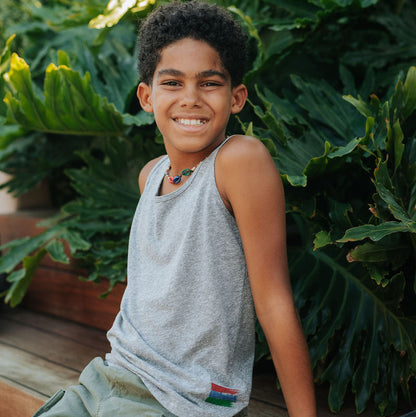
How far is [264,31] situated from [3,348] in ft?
5.67

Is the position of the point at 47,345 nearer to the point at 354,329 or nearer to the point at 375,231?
the point at 354,329

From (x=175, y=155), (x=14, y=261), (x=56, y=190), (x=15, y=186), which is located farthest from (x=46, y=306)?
(x=175, y=155)

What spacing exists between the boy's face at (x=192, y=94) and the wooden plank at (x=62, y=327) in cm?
131

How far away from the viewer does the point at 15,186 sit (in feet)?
9.95

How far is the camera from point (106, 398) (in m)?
1.17

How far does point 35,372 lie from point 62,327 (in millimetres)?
516

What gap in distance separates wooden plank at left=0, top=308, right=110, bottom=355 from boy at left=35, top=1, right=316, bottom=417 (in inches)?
43.4

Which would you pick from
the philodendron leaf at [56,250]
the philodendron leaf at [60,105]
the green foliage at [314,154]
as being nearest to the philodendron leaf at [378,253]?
the green foliage at [314,154]

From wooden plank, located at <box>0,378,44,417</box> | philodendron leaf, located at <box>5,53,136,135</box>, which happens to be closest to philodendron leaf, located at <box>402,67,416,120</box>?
philodendron leaf, located at <box>5,53,136,135</box>

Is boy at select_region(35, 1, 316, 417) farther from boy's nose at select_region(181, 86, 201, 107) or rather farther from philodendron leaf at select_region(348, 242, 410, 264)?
philodendron leaf at select_region(348, 242, 410, 264)

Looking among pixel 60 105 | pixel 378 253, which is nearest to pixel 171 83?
pixel 378 253

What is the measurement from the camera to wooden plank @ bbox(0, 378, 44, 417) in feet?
5.94

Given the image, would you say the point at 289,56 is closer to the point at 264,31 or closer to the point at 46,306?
the point at 264,31

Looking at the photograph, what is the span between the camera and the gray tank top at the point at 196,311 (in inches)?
44.4
